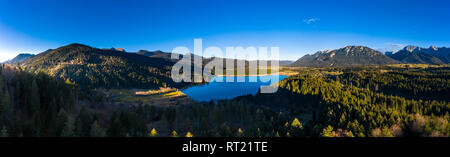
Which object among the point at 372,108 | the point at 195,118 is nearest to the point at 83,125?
the point at 195,118

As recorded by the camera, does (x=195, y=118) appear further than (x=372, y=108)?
Yes

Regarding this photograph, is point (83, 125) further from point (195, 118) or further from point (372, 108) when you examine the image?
point (372, 108)

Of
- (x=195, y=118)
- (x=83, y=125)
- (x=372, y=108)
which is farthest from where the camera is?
(x=195, y=118)

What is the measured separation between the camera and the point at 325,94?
121m

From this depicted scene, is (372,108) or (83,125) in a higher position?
(83,125)

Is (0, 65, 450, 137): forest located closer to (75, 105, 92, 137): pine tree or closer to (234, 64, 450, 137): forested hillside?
(75, 105, 92, 137): pine tree

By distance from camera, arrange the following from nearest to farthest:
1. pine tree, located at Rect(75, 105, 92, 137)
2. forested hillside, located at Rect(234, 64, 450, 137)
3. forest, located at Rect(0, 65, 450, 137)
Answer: pine tree, located at Rect(75, 105, 92, 137) < forest, located at Rect(0, 65, 450, 137) < forested hillside, located at Rect(234, 64, 450, 137)

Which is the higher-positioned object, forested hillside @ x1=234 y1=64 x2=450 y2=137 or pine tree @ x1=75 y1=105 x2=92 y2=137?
pine tree @ x1=75 y1=105 x2=92 y2=137

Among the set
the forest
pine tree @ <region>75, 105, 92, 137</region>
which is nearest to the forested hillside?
the forest

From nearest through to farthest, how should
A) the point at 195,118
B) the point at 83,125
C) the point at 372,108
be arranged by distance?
the point at 83,125 → the point at 372,108 → the point at 195,118

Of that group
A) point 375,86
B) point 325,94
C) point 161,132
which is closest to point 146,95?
point 161,132

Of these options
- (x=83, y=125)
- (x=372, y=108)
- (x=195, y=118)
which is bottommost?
(x=195, y=118)
